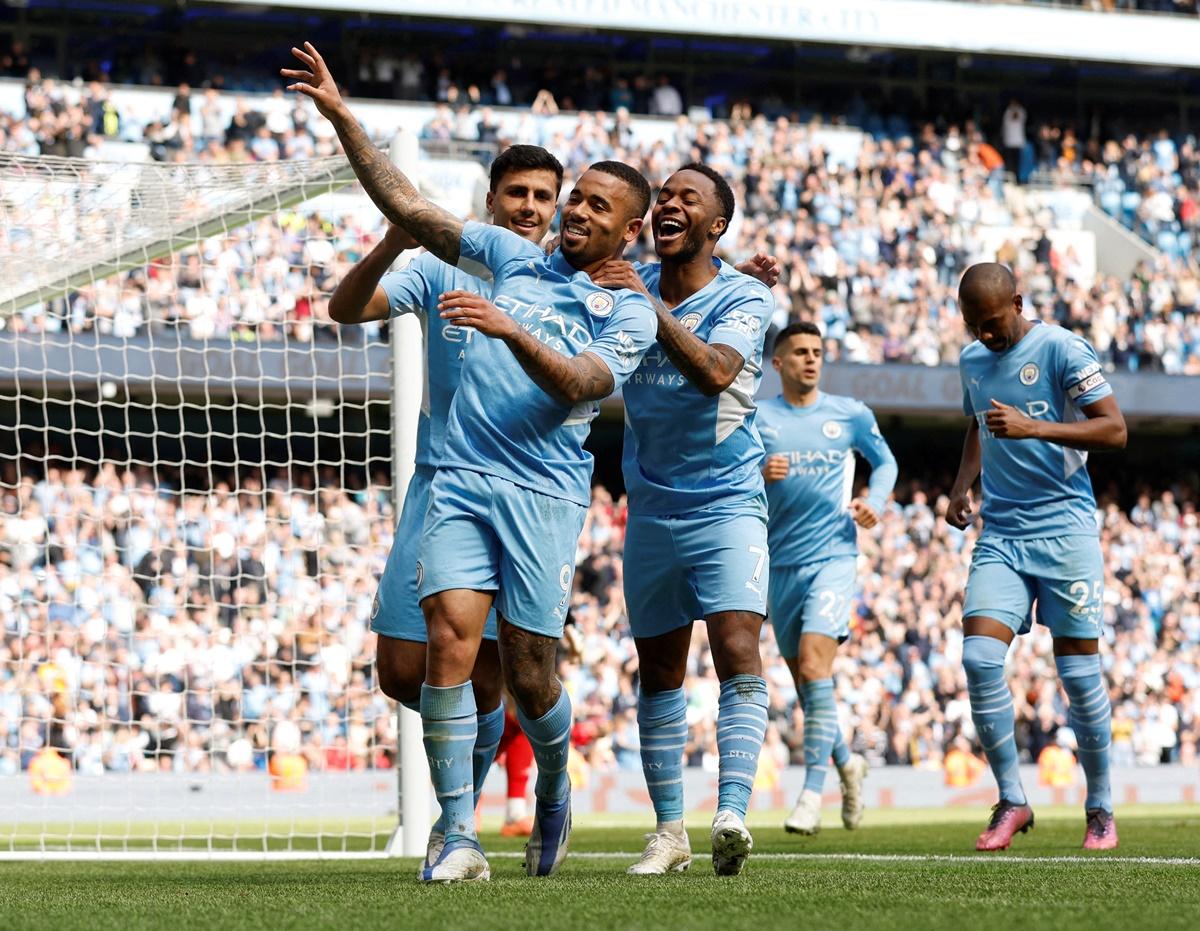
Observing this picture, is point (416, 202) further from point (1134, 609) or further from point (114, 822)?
point (1134, 609)

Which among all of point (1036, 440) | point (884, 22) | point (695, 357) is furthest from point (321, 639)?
point (884, 22)

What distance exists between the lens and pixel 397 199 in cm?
573

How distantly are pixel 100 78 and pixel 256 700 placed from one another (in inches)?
665

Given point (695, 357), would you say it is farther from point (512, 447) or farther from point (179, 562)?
point (179, 562)

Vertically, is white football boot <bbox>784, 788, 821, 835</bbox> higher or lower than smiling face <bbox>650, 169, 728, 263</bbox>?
lower

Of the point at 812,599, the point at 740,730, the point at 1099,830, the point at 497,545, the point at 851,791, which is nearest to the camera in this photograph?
the point at 497,545

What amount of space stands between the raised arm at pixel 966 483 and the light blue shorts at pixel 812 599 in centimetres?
132

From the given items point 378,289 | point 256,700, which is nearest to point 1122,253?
point 256,700

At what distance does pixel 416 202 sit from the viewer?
5.80 m

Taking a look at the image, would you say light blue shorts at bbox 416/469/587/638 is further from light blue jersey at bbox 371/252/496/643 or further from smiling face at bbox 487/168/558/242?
smiling face at bbox 487/168/558/242

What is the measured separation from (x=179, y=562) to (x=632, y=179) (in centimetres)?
1112

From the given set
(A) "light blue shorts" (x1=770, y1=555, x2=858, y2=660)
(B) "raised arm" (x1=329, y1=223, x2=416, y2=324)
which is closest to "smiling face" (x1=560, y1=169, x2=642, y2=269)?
(B) "raised arm" (x1=329, y1=223, x2=416, y2=324)

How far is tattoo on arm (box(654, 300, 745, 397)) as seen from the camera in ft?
19.3

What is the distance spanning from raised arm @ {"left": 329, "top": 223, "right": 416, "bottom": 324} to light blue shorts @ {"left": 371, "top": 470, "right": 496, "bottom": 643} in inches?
27.4
